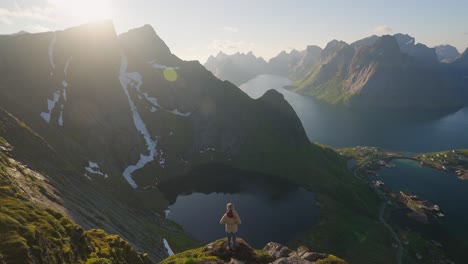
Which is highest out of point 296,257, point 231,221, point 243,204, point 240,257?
point 231,221

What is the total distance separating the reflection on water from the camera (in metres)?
121

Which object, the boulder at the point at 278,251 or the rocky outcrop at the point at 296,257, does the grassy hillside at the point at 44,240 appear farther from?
the rocky outcrop at the point at 296,257

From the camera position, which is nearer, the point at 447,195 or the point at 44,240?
the point at 44,240

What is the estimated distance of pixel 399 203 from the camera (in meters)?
163

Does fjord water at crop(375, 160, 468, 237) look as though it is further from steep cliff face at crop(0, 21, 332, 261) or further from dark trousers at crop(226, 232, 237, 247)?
dark trousers at crop(226, 232, 237, 247)

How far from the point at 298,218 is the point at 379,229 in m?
33.4

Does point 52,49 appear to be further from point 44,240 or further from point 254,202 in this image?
point 44,240

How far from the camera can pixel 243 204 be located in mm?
142625

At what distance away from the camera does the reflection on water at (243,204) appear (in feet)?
398

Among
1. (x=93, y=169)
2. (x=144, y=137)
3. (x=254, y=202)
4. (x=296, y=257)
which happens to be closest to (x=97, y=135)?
(x=93, y=169)

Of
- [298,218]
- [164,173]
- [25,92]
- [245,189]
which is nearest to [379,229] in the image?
[298,218]

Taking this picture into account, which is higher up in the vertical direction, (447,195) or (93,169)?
(93,169)

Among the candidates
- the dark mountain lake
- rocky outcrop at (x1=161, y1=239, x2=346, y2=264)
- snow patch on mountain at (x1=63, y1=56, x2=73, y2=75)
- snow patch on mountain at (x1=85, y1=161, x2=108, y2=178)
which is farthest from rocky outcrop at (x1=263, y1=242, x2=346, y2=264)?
snow patch on mountain at (x1=63, y1=56, x2=73, y2=75)

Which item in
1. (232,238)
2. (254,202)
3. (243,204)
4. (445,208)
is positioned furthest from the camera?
(445,208)
